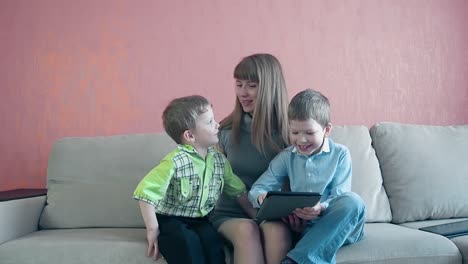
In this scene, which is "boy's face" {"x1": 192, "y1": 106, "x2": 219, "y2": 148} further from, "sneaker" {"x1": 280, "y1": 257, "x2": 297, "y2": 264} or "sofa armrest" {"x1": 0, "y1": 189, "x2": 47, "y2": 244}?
"sofa armrest" {"x1": 0, "y1": 189, "x2": 47, "y2": 244}

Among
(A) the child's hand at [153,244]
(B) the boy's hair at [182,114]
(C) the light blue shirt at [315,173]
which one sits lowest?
(A) the child's hand at [153,244]

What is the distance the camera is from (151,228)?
1.71 metres

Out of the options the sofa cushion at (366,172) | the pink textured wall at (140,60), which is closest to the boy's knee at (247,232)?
the sofa cushion at (366,172)

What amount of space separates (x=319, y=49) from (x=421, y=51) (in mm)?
583

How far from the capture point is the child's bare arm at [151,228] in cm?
170

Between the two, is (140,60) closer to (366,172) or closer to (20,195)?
(20,195)

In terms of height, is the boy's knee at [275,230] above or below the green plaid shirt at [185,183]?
below

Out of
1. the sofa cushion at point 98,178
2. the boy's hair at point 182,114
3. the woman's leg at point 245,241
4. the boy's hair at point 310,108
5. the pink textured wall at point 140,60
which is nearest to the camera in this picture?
the woman's leg at point 245,241

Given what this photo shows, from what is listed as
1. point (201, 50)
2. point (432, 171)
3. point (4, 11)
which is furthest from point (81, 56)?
point (432, 171)

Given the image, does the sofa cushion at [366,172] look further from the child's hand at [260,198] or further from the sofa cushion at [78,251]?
the sofa cushion at [78,251]

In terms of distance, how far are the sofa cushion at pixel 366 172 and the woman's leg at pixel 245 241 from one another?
2.20 ft

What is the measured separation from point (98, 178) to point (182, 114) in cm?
59

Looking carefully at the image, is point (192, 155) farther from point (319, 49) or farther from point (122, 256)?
point (319, 49)

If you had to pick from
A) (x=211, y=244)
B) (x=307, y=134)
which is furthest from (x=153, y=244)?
(x=307, y=134)
